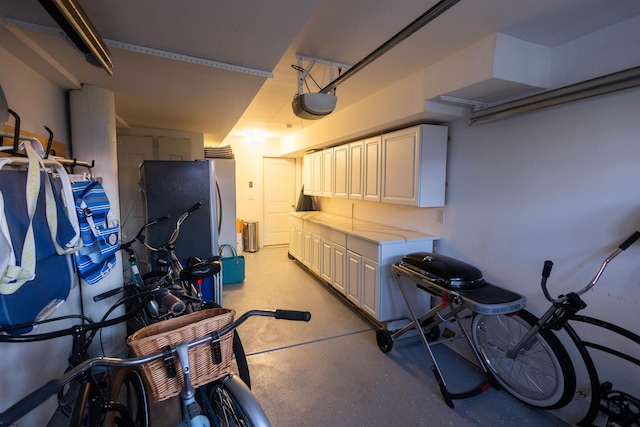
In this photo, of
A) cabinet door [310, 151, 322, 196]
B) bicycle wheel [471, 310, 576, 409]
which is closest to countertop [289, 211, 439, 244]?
cabinet door [310, 151, 322, 196]

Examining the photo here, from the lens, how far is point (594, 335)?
1.78 m

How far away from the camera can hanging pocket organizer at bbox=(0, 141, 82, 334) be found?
0.92 metres

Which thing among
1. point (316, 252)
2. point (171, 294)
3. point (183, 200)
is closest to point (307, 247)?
point (316, 252)

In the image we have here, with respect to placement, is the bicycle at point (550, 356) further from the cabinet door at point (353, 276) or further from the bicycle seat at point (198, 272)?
the bicycle seat at point (198, 272)

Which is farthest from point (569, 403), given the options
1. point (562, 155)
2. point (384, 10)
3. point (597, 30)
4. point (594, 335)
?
point (384, 10)

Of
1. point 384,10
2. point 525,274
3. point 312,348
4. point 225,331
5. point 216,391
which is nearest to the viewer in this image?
point 225,331

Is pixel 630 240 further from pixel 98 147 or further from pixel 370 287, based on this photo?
pixel 98 147

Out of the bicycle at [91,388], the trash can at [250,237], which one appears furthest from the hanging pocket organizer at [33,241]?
the trash can at [250,237]

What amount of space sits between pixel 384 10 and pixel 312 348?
2.62 metres

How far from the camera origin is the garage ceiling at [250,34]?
1.32 m

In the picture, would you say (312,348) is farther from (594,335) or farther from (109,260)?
(594,335)

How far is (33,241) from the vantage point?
3.18ft

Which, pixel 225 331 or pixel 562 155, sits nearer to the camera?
pixel 225 331

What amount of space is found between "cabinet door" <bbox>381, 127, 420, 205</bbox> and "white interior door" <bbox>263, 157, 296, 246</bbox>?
3.74 metres
